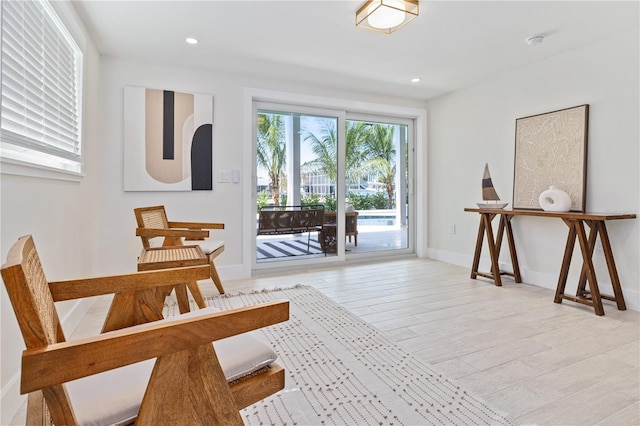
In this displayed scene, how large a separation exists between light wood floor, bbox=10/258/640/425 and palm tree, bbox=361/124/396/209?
1580mm

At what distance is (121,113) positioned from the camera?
3.17 metres

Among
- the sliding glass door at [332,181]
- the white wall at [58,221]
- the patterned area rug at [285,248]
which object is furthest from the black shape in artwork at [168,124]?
the patterned area rug at [285,248]

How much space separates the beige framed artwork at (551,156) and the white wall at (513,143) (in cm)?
7

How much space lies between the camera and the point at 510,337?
2.08 metres

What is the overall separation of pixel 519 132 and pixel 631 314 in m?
1.84

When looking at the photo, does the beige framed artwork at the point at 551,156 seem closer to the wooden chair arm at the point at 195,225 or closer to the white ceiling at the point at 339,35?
the white ceiling at the point at 339,35

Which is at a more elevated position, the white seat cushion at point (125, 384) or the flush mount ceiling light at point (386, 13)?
the flush mount ceiling light at point (386, 13)

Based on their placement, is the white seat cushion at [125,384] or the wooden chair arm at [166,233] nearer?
the white seat cushion at [125,384]

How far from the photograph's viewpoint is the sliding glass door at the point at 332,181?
3.94m

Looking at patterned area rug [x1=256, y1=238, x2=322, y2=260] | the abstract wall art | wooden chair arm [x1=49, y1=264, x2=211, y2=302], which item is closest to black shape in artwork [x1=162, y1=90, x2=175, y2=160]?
the abstract wall art

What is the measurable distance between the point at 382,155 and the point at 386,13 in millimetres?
2543

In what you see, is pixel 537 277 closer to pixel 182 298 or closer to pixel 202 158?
pixel 182 298

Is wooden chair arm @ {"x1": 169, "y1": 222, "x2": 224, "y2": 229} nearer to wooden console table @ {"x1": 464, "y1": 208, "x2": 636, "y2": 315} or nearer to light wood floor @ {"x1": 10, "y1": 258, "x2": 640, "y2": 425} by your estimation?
light wood floor @ {"x1": 10, "y1": 258, "x2": 640, "y2": 425}

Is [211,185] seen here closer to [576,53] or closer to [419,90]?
[419,90]
